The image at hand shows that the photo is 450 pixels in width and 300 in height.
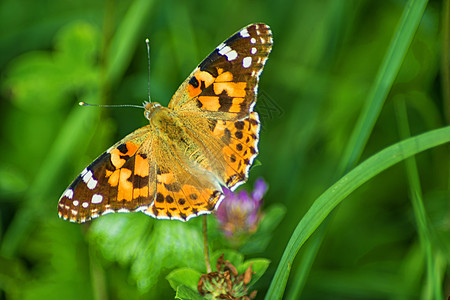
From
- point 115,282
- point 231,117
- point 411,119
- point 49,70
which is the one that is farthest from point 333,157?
point 49,70

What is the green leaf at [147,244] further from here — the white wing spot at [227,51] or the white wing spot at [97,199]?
the white wing spot at [227,51]

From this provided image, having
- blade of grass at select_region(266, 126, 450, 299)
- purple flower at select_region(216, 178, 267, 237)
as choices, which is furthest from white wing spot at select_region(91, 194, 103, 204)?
blade of grass at select_region(266, 126, 450, 299)

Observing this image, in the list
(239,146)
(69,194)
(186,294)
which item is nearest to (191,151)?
(239,146)

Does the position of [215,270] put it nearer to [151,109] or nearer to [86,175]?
[86,175]

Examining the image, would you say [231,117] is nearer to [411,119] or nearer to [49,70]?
[49,70]

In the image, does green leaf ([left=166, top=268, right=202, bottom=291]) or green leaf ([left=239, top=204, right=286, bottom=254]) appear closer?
green leaf ([left=166, top=268, right=202, bottom=291])

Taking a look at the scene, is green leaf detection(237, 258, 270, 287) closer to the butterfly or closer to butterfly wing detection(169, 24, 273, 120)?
the butterfly
